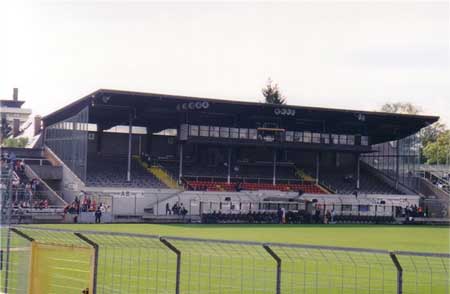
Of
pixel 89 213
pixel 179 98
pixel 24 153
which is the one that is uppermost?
→ pixel 179 98

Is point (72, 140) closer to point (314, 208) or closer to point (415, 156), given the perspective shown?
point (314, 208)

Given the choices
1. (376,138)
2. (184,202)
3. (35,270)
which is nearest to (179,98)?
(184,202)

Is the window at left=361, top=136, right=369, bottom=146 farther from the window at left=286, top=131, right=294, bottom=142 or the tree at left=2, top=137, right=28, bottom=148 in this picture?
the tree at left=2, top=137, right=28, bottom=148

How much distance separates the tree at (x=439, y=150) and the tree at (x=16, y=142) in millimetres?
54635

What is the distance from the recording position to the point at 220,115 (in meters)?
70.8

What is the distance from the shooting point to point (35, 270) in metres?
11.6

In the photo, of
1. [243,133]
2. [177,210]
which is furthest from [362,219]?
[177,210]

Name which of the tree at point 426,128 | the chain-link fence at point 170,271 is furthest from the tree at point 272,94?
the chain-link fence at point 170,271

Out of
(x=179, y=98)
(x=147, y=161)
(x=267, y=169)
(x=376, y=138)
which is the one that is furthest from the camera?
(x=376, y=138)

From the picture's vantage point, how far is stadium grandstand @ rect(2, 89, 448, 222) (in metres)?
61.1

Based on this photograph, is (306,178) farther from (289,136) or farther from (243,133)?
(243,133)

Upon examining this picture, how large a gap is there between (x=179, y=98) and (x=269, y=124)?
1184cm

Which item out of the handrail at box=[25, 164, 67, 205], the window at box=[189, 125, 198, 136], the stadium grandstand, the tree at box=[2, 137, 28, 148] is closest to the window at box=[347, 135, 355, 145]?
the stadium grandstand

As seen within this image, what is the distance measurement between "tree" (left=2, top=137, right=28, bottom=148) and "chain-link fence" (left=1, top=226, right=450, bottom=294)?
70.0 m
